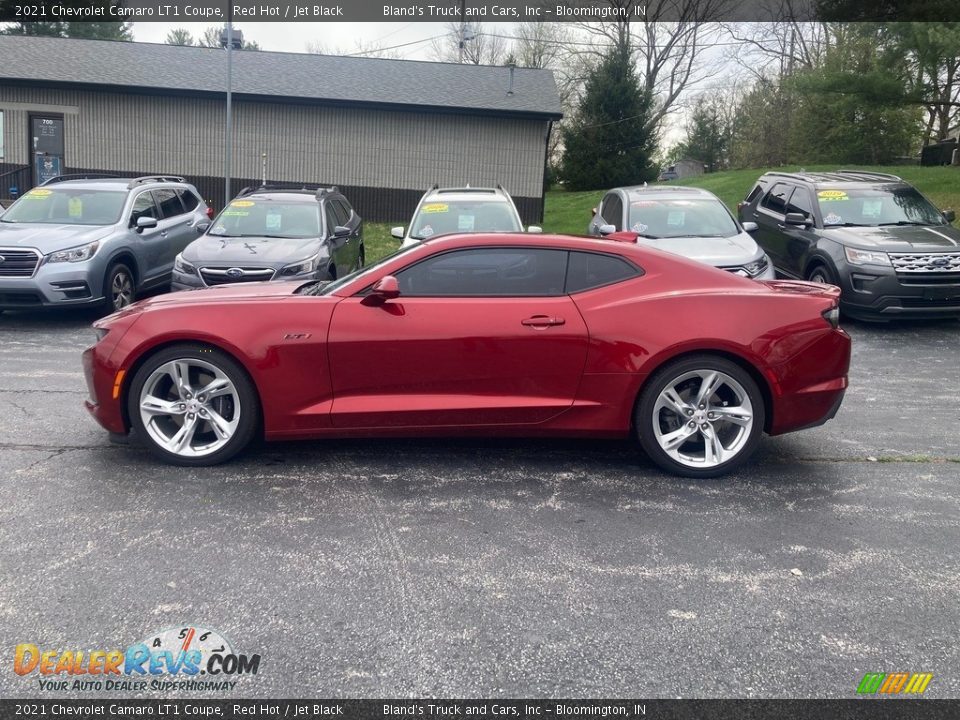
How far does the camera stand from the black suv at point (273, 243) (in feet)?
32.0

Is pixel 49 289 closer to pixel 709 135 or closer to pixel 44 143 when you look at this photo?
pixel 44 143

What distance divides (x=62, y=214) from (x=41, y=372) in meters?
4.27

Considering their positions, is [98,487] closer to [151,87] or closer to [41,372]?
[41,372]

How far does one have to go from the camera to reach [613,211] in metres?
12.2

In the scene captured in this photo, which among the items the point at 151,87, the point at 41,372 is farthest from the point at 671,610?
the point at 151,87

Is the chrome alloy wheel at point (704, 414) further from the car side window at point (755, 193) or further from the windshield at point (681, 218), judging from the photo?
the car side window at point (755, 193)

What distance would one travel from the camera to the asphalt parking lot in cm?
315

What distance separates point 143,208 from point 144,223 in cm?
58

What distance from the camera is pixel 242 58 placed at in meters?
24.7

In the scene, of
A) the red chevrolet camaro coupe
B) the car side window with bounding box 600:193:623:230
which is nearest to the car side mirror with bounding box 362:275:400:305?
the red chevrolet camaro coupe

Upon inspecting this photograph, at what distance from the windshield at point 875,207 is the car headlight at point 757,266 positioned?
6.36 ft

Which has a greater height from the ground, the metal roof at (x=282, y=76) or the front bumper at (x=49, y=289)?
the metal roof at (x=282, y=76)

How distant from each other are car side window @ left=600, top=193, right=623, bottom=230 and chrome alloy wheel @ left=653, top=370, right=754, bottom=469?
21.3 feet

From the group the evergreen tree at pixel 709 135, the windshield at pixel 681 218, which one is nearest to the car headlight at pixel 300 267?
the windshield at pixel 681 218
